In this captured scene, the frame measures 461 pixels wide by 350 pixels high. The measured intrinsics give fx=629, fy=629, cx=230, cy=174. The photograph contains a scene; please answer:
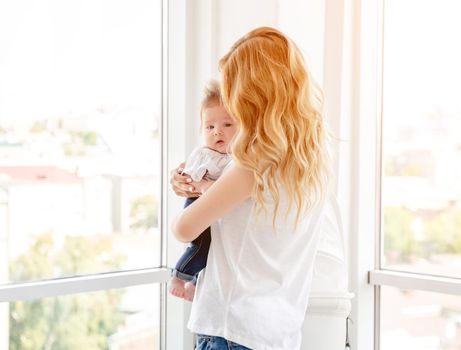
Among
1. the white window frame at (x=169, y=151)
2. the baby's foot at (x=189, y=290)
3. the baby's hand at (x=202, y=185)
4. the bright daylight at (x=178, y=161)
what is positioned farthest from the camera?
the white window frame at (x=169, y=151)

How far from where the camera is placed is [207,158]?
167cm

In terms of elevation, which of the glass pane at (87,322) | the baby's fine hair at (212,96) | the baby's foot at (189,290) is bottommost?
the glass pane at (87,322)

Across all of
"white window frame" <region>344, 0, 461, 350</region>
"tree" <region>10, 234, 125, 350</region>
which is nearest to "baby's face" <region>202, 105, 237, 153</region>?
"white window frame" <region>344, 0, 461, 350</region>

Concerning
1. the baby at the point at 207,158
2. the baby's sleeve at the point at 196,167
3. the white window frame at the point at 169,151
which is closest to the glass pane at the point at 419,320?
the white window frame at the point at 169,151

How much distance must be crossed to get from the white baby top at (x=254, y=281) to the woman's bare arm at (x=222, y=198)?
54mm

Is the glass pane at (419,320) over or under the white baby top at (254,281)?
under

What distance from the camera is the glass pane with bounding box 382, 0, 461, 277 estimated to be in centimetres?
207

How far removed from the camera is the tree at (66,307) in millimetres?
2035

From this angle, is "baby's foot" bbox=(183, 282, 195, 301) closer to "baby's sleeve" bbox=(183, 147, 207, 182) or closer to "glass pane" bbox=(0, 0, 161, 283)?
"baby's sleeve" bbox=(183, 147, 207, 182)

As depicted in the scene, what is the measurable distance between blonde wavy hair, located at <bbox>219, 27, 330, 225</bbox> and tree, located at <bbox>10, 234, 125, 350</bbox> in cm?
93

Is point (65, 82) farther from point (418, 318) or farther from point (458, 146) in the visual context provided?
point (418, 318)

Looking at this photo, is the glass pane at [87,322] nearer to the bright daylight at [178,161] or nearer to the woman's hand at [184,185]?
the bright daylight at [178,161]

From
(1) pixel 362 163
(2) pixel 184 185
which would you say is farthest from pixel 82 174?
(1) pixel 362 163

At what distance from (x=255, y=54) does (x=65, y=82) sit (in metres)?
0.87
